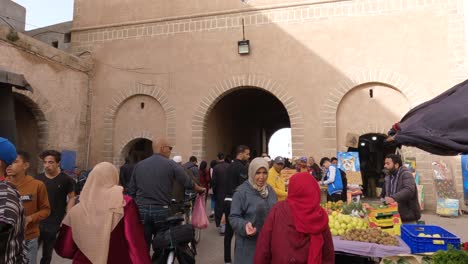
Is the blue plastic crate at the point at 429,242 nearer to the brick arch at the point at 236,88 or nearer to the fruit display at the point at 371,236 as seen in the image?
the fruit display at the point at 371,236

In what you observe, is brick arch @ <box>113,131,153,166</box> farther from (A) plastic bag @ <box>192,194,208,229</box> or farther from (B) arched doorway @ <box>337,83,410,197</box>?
(A) plastic bag @ <box>192,194,208,229</box>

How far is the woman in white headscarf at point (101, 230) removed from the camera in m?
2.39

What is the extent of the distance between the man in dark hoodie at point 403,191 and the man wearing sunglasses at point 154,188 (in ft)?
8.72

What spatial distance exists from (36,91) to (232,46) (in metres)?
6.11

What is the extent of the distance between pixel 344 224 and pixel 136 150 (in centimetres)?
1046

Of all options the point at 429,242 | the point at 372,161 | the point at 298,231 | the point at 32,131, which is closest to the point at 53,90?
the point at 32,131

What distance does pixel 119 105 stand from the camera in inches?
462

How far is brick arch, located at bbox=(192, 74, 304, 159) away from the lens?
33.2 feet

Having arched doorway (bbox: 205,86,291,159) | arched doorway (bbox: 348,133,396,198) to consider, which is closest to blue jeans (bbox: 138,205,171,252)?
arched doorway (bbox: 205,86,291,159)

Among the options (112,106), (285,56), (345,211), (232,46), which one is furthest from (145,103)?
(345,211)

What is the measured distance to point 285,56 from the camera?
1042cm

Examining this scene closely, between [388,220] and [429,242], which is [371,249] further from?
[388,220]

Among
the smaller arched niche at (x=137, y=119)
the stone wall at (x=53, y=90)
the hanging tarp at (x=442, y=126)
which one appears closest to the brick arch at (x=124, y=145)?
the smaller arched niche at (x=137, y=119)

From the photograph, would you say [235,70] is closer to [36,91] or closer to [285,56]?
[285,56]
